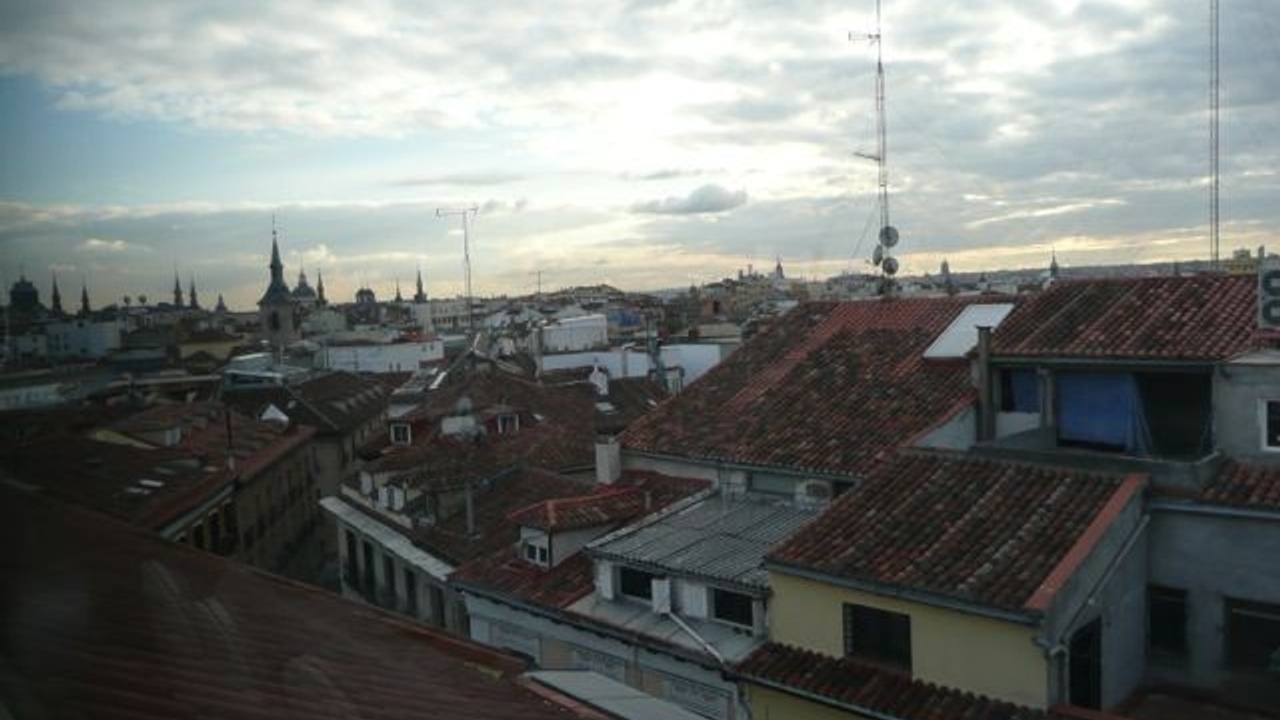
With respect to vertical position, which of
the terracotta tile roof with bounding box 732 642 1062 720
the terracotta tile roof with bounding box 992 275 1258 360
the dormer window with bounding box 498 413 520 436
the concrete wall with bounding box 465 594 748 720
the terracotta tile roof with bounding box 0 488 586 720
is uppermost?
the terracotta tile roof with bounding box 992 275 1258 360

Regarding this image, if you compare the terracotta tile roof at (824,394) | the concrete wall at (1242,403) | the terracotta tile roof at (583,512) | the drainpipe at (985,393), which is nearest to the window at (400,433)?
the terracotta tile roof at (824,394)

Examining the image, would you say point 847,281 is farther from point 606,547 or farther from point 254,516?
point 606,547

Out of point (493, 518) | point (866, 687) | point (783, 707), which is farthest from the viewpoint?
point (493, 518)

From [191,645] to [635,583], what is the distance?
463 inches

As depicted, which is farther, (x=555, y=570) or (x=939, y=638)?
(x=555, y=570)

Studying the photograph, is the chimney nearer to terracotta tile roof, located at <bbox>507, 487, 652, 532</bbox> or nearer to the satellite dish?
terracotta tile roof, located at <bbox>507, 487, 652, 532</bbox>

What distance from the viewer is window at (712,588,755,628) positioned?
1408 cm

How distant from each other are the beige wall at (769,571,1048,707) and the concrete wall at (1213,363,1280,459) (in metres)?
4.11

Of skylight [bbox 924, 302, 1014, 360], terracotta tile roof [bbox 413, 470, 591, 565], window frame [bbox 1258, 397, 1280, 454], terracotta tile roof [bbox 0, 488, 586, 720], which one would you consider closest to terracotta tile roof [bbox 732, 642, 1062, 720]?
window frame [bbox 1258, 397, 1280, 454]

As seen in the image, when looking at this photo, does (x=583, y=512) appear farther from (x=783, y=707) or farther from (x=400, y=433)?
(x=400, y=433)

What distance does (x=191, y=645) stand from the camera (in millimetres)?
A: 4137

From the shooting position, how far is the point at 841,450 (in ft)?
55.0

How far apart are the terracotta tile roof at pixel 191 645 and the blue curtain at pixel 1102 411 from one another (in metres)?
9.99

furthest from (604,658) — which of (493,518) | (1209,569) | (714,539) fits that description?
(1209,569)
